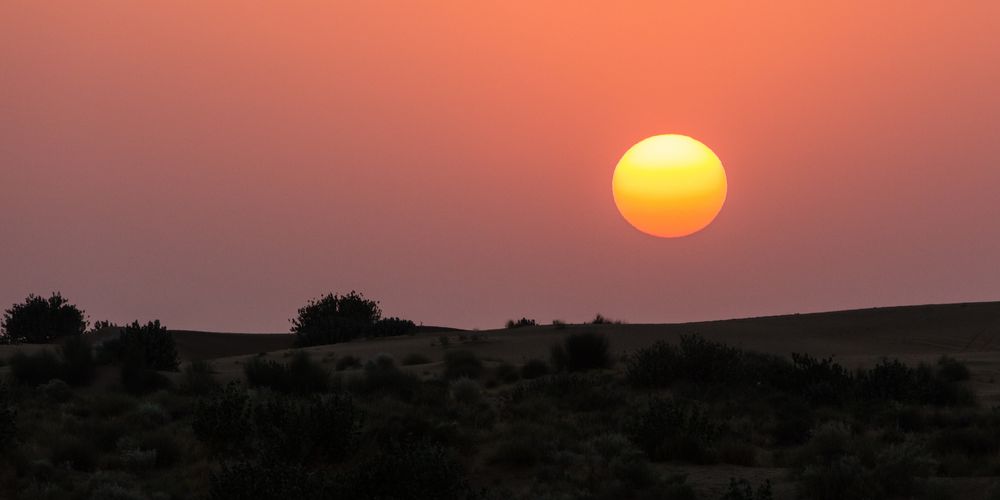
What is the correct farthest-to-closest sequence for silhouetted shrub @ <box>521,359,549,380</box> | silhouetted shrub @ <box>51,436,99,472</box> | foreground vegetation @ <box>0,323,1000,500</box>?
silhouetted shrub @ <box>521,359,549,380</box> → silhouetted shrub @ <box>51,436,99,472</box> → foreground vegetation @ <box>0,323,1000,500</box>

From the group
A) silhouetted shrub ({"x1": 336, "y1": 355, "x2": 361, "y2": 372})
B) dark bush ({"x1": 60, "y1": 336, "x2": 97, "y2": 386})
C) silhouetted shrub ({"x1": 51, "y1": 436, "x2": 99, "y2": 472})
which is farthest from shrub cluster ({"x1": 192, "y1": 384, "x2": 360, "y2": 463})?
silhouetted shrub ({"x1": 336, "y1": 355, "x2": 361, "y2": 372})

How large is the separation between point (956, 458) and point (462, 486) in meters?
8.51

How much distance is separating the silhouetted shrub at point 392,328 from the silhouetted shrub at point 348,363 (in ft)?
84.7

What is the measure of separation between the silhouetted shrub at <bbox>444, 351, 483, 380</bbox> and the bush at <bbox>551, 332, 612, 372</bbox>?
2.87 meters

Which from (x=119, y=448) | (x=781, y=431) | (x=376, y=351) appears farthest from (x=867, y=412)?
(x=376, y=351)

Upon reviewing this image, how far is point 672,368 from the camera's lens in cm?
3569

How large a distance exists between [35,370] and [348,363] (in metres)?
12.7

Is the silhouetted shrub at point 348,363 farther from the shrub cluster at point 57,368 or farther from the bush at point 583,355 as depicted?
the shrub cluster at point 57,368

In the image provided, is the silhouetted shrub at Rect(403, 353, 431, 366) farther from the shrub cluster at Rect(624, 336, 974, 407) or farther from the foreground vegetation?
the shrub cluster at Rect(624, 336, 974, 407)

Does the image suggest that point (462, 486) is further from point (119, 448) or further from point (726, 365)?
point (726, 365)

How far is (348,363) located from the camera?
161 feet

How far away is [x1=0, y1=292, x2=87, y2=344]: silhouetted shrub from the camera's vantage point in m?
83.7

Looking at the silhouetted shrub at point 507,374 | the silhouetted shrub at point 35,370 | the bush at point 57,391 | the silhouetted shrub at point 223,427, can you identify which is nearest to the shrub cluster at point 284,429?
the silhouetted shrub at point 223,427

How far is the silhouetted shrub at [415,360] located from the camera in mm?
50312
